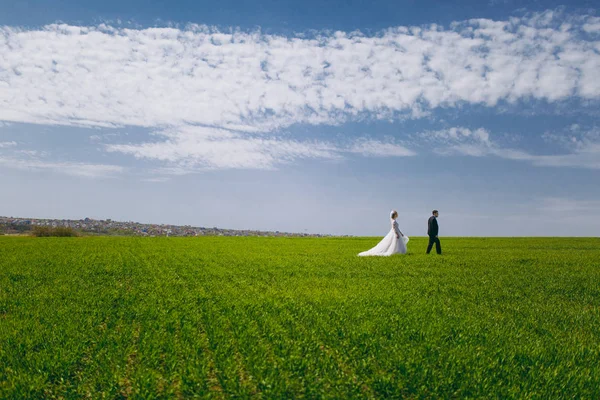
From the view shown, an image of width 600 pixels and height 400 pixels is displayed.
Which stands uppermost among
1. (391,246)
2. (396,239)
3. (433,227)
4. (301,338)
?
(433,227)

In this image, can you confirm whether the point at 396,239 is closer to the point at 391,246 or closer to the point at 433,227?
the point at 391,246

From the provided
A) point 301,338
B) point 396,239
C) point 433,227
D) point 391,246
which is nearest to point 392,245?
point 391,246

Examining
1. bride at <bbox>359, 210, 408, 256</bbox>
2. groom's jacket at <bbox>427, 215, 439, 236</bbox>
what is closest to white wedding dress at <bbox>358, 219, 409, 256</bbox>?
bride at <bbox>359, 210, 408, 256</bbox>

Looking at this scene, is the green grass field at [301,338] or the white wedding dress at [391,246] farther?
the white wedding dress at [391,246]

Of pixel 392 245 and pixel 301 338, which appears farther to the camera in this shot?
pixel 392 245

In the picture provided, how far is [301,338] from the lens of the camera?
9.87m

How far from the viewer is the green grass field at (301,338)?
7.41 m

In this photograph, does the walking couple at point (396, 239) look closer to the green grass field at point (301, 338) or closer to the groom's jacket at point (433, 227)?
the groom's jacket at point (433, 227)

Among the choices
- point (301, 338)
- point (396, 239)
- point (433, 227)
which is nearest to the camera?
point (301, 338)

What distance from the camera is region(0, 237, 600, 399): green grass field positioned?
292 inches

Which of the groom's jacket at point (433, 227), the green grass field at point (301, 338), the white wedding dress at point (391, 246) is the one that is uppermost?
the groom's jacket at point (433, 227)

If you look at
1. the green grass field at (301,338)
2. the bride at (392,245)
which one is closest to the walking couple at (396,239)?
the bride at (392,245)

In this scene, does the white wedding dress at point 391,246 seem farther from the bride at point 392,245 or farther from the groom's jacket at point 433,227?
the groom's jacket at point 433,227

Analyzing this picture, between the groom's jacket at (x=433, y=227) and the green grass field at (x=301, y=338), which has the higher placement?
the groom's jacket at (x=433, y=227)
